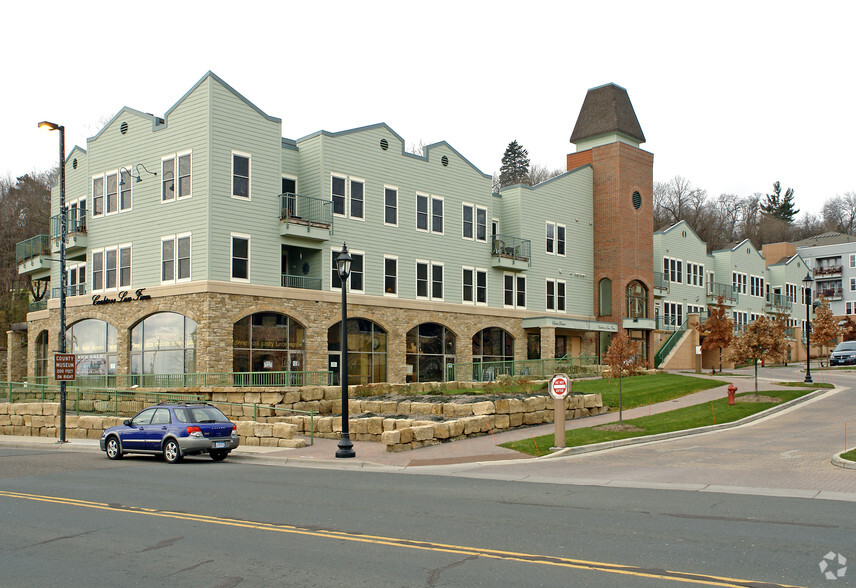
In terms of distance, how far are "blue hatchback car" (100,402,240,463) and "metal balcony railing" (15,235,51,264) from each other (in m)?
26.4

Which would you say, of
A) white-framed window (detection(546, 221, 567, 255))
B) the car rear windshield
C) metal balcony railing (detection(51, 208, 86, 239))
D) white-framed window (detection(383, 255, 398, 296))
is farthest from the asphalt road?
white-framed window (detection(546, 221, 567, 255))

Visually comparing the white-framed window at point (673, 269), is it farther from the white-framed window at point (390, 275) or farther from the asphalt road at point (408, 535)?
the asphalt road at point (408, 535)

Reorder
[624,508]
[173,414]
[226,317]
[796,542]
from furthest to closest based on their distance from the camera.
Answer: [226,317] → [173,414] → [624,508] → [796,542]

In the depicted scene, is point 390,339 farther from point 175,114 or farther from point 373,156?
point 175,114

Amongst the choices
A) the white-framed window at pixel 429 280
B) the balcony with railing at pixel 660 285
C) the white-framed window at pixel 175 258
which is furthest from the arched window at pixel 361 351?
the balcony with railing at pixel 660 285

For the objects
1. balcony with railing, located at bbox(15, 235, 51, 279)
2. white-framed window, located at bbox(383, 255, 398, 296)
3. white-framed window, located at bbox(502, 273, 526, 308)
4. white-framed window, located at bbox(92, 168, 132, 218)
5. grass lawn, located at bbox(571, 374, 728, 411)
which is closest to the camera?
grass lawn, located at bbox(571, 374, 728, 411)

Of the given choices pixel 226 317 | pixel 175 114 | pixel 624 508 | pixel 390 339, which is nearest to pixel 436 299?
pixel 390 339

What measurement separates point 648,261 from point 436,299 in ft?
62.0

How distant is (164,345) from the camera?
3438 centimetres

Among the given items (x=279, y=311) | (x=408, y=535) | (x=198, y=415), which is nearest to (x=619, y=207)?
(x=279, y=311)

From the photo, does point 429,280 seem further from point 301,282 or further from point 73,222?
point 73,222

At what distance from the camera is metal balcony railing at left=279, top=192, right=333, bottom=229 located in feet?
118

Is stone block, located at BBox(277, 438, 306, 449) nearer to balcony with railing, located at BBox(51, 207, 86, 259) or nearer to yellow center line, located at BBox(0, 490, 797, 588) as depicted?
yellow center line, located at BBox(0, 490, 797, 588)

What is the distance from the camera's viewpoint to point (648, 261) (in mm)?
53656
